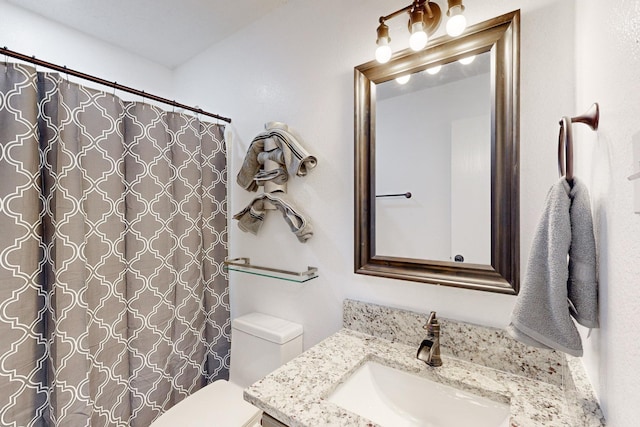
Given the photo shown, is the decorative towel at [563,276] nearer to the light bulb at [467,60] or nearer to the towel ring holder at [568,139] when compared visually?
the towel ring holder at [568,139]

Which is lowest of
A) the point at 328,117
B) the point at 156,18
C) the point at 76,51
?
the point at 328,117

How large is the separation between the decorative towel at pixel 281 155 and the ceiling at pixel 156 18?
68 cm

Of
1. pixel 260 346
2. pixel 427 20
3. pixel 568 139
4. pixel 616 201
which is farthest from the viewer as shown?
pixel 260 346

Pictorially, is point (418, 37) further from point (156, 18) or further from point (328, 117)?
point (156, 18)

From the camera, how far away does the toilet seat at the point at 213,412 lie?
1.14 metres

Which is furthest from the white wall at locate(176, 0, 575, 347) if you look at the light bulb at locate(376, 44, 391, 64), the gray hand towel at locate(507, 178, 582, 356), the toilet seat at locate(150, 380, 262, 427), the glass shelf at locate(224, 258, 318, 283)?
the toilet seat at locate(150, 380, 262, 427)

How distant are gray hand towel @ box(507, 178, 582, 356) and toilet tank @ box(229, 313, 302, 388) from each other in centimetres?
93

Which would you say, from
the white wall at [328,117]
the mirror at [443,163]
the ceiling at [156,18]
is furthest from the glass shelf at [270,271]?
the ceiling at [156,18]

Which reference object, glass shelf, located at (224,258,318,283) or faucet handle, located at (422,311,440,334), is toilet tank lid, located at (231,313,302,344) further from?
faucet handle, located at (422,311,440,334)

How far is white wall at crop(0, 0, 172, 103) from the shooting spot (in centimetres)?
146

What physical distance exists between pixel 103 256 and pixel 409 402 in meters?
1.35

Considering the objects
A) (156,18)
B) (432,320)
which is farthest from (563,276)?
(156,18)

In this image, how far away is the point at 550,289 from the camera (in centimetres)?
60

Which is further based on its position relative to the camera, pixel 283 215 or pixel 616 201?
pixel 283 215
